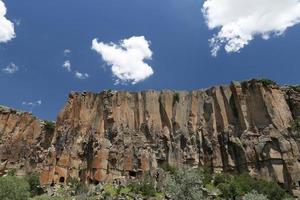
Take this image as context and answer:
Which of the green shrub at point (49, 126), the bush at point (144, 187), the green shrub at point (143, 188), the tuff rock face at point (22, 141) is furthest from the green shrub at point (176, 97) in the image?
the tuff rock face at point (22, 141)

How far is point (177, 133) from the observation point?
93.7 metres

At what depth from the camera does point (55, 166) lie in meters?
91.2

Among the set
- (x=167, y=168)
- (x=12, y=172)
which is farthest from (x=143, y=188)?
(x=12, y=172)

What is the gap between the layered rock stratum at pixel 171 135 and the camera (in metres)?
84.2

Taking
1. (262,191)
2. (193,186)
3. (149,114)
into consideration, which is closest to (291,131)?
(262,191)

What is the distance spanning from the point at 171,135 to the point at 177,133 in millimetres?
1402

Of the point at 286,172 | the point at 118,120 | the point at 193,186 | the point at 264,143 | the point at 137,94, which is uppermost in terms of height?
the point at 137,94

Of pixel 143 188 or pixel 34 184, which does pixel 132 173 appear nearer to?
pixel 143 188

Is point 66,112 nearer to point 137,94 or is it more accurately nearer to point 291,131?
point 137,94

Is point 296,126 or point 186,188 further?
point 296,126

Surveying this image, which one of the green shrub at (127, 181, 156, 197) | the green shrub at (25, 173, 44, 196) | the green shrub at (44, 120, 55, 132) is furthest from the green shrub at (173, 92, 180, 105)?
the green shrub at (25, 173, 44, 196)

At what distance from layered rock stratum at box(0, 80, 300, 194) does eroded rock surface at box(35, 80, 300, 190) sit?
19cm

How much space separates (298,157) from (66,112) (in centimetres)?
5189

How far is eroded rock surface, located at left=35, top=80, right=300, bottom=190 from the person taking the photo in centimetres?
8456
